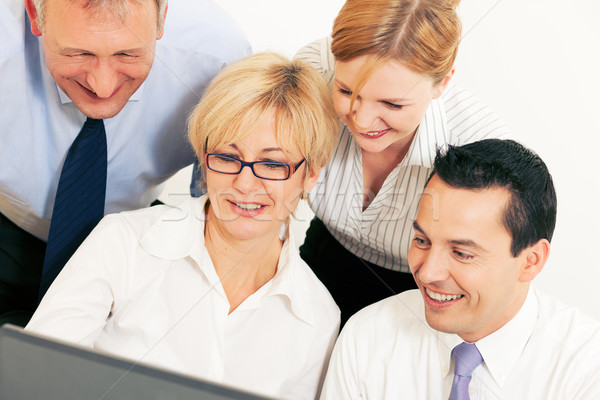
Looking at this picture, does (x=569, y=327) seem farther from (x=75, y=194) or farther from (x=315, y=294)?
(x=75, y=194)

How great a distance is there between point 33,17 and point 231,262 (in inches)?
29.7

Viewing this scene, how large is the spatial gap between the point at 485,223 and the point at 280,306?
21.5 inches

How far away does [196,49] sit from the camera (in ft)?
6.12

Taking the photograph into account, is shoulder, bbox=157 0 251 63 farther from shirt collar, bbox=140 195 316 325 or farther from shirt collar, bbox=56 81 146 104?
shirt collar, bbox=140 195 316 325

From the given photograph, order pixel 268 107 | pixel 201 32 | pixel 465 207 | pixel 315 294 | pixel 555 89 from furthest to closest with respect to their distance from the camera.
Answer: pixel 555 89 < pixel 201 32 < pixel 315 294 < pixel 268 107 < pixel 465 207

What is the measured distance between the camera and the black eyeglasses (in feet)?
5.08

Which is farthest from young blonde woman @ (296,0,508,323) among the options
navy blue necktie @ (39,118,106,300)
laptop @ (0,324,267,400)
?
laptop @ (0,324,267,400)

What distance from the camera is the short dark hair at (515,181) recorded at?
143cm

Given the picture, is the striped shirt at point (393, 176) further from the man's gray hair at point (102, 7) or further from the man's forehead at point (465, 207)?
the man's gray hair at point (102, 7)

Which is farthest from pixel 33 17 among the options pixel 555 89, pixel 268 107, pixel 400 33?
pixel 555 89

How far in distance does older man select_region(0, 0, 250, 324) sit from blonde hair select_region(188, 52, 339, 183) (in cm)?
21

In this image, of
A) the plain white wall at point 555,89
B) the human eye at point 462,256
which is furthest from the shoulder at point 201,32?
the plain white wall at point 555,89

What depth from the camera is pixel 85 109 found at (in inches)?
62.7

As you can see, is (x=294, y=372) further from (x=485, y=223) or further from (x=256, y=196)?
(x=485, y=223)
